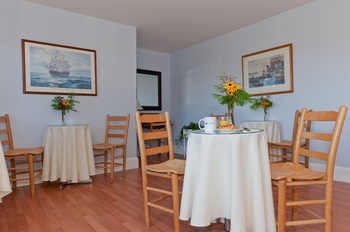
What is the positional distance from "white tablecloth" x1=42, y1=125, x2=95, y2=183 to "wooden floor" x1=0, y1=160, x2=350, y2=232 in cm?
18

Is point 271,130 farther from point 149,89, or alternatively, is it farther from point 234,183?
point 149,89

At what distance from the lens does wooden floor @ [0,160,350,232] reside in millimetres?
1985

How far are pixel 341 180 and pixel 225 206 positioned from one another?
2.64m

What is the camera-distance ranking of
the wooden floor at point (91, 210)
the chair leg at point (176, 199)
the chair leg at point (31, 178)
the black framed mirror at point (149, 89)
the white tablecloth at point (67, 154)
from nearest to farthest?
the chair leg at point (176, 199), the wooden floor at point (91, 210), the chair leg at point (31, 178), the white tablecloth at point (67, 154), the black framed mirror at point (149, 89)

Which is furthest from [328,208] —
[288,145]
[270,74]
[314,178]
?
[270,74]

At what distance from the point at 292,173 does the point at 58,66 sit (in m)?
3.50

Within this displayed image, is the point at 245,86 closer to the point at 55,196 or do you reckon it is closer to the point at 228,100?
the point at 228,100

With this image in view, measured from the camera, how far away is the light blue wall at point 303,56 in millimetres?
3273

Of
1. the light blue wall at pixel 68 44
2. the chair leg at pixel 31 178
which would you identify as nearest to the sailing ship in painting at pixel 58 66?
the light blue wall at pixel 68 44

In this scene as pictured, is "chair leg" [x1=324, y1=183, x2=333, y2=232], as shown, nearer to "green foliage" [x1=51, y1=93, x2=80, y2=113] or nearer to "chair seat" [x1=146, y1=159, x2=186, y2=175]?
"chair seat" [x1=146, y1=159, x2=186, y2=175]

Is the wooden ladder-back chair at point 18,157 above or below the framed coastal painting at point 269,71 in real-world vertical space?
below

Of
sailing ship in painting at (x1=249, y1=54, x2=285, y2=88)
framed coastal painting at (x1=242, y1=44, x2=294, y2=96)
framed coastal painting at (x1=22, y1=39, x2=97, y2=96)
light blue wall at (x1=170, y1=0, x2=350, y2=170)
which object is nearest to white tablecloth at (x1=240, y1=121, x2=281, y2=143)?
light blue wall at (x1=170, y1=0, x2=350, y2=170)

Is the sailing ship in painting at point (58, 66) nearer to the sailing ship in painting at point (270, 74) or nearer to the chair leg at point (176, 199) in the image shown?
the chair leg at point (176, 199)

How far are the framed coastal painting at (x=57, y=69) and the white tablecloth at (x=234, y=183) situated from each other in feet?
9.60
